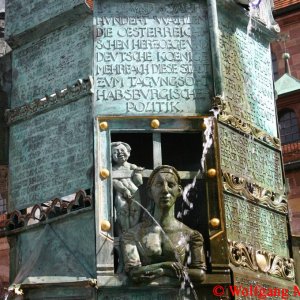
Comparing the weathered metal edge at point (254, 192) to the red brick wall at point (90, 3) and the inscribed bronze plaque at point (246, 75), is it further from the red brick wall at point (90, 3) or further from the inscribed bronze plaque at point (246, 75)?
the red brick wall at point (90, 3)

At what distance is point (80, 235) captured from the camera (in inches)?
437

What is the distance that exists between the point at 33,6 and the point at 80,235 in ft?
13.6

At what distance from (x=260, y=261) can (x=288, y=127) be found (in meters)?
16.4

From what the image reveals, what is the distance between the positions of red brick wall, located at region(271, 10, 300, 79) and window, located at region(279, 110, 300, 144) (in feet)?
13.2

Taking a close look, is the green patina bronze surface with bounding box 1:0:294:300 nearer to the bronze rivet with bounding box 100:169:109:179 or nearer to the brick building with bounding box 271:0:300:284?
the bronze rivet with bounding box 100:169:109:179

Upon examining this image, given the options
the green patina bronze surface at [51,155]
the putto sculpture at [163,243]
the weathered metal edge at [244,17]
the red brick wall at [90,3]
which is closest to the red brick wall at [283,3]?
the weathered metal edge at [244,17]

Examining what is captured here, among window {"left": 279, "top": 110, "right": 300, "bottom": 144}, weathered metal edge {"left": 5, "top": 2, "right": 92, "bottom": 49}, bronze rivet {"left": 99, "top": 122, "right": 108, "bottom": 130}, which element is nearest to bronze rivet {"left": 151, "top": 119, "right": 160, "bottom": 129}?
bronze rivet {"left": 99, "top": 122, "right": 108, "bottom": 130}

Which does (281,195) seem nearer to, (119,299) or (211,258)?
(211,258)

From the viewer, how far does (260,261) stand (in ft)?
37.7

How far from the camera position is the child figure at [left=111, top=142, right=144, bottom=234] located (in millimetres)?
10930

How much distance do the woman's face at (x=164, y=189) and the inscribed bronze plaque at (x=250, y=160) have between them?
89 centimetres

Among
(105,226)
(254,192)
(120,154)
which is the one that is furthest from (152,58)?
(105,226)

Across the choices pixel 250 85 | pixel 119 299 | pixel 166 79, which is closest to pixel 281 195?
pixel 250 85

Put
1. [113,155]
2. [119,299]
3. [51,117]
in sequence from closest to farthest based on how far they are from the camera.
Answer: [119,299] < [113,155] < [51,117]
